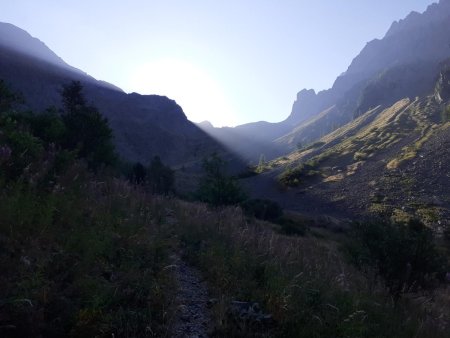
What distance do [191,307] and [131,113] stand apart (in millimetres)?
→ 148777

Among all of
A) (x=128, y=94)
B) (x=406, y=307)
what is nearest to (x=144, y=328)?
(x=406, y=307)

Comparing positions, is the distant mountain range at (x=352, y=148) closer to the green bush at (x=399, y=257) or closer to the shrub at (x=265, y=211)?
the shrub at (x=265, y=211)

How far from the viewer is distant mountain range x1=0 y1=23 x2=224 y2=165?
10661 centimetres

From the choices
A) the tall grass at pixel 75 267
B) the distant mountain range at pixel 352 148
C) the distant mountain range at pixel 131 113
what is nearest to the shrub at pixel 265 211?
the distant mountain range at pixel 352 148

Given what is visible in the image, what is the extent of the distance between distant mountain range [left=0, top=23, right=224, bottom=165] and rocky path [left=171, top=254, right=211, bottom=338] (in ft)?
287

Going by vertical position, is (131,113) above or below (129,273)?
above

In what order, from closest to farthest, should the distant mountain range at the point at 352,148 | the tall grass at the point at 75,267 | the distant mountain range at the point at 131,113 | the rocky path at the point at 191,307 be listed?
the tall grass at the point at 75,267, the rocky path at the point at 191,307, the distant mountain range at the point at 352,148, the distant mountain range at the point at 131,113

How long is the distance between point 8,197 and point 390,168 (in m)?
68.9

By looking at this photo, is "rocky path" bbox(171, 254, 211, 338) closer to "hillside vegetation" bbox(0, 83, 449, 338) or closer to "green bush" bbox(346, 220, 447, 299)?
"hillside vegetation" bbox(0, 83, 449, 338)

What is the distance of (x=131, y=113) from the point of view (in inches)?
5851

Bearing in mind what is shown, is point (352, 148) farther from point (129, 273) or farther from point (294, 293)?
point (129, 273)

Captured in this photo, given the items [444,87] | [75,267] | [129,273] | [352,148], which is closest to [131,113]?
[352,148]

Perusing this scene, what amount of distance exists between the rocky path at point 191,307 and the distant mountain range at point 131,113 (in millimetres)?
87400

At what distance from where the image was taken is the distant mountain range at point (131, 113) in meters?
107
